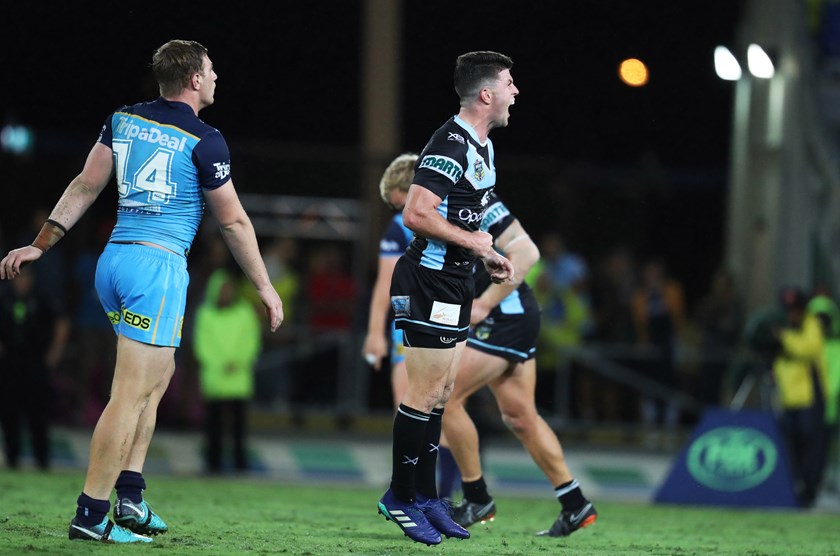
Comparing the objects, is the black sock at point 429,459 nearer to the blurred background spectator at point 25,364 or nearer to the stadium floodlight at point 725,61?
the blurred background spectator at point 25,364

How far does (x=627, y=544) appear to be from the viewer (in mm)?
7168

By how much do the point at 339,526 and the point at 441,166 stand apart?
2.39 meters

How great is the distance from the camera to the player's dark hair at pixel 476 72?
6559 millimetres

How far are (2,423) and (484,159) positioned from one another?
8188mm

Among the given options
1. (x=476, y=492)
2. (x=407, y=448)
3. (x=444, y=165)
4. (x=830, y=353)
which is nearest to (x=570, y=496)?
(x=476, y=492)

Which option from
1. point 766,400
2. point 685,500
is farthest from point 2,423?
point 766,400

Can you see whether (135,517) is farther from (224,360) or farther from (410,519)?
(224,360)

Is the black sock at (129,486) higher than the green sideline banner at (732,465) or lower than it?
higher

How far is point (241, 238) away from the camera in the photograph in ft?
20.0

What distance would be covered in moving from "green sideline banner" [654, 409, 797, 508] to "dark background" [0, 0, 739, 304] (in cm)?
462

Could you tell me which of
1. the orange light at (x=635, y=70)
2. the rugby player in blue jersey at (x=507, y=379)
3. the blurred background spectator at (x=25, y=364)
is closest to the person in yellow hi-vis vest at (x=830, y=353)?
the orange light at (x=635, y=70)

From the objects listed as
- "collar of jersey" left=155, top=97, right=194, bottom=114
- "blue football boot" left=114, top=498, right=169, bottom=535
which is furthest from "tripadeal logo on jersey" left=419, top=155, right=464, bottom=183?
"blue football boot" left=114, top=498, right=169, bottom=535

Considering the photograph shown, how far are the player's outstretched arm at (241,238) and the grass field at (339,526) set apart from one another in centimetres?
107

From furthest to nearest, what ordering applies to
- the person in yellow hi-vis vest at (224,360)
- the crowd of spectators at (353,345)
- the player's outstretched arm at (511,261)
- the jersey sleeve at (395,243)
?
the crowd of spectators at (353,345), the person in yellow hi-vis vest at (224,360), the jersey sleeve at (395,243), the player's outstretched arm at (511,261)
